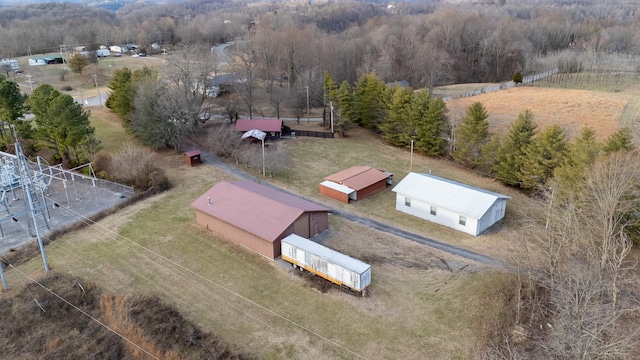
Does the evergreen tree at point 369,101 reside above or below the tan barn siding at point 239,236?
above

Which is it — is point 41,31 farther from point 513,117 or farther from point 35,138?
point 513,117

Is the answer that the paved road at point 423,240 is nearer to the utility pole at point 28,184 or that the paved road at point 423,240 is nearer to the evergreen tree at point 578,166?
the evergreen tree at point 578,166

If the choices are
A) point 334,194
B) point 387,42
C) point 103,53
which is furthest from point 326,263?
point 103,53

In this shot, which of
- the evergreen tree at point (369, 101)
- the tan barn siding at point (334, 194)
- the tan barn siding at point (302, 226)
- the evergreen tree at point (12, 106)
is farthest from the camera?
the evergreen tree at point (369, 101)

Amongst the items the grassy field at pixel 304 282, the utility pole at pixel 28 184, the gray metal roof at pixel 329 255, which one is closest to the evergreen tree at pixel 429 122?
the grassy field at pixel 304 282

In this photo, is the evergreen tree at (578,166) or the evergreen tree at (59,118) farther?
the evergreen tree at (59,118)

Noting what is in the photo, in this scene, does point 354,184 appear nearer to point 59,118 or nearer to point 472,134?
point 472,134
